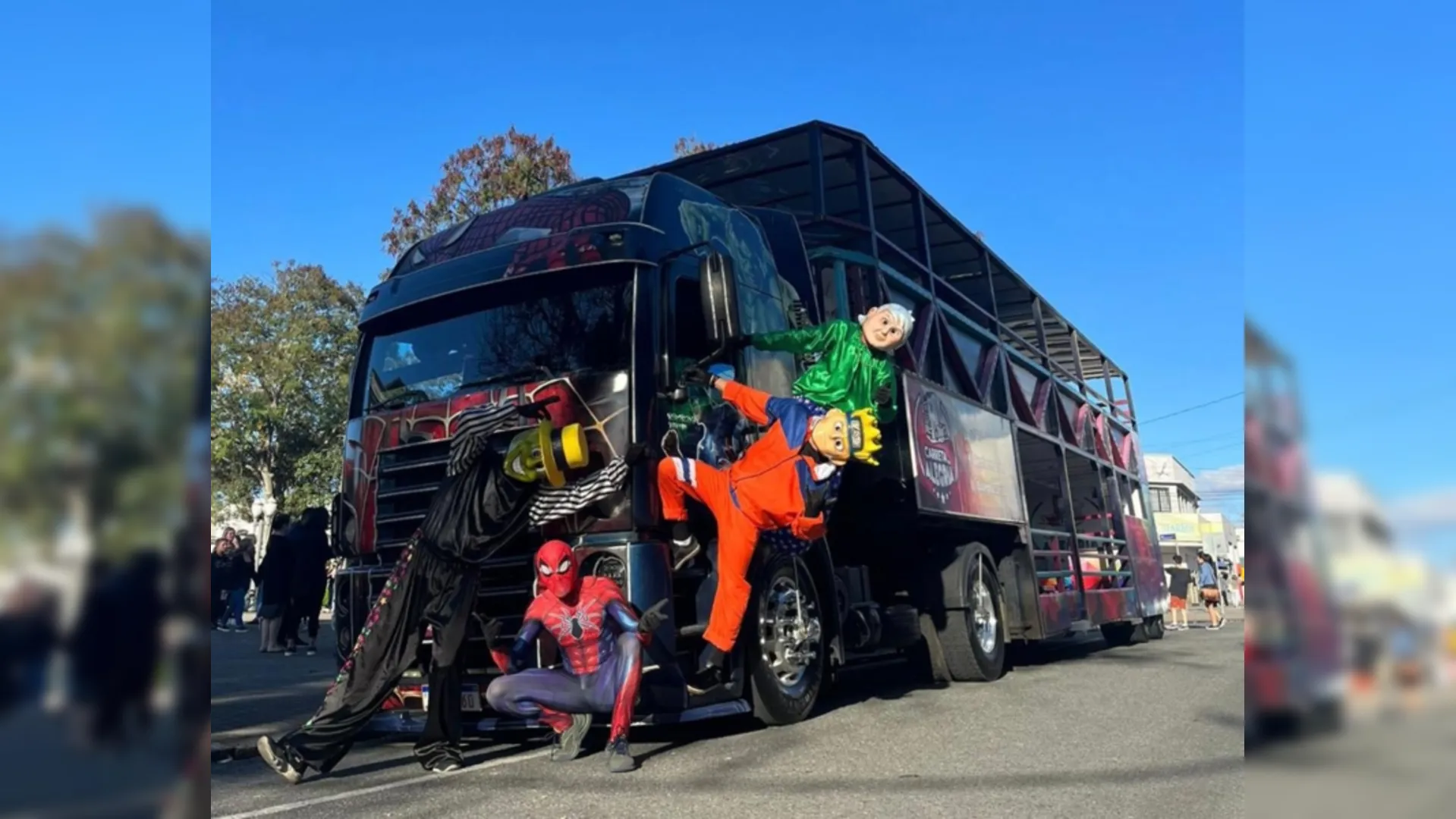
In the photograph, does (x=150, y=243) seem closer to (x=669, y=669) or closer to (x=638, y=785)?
(x=638, y=785)

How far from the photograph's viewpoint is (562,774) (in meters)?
4.93

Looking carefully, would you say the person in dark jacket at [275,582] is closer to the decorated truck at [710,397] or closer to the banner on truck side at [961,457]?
the decorated truck at [710,397]

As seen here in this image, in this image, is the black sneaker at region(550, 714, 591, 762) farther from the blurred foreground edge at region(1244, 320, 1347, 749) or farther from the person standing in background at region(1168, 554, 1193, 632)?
the person standing in background at region(1168, 554, 1193, 632)

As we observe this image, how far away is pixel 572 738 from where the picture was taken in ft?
17.3

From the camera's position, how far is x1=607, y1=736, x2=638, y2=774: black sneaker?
4863mm

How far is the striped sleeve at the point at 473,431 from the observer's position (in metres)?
5.24

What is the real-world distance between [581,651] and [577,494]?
0.79 m

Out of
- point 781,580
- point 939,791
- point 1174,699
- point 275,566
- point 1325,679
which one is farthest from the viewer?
point 275,566

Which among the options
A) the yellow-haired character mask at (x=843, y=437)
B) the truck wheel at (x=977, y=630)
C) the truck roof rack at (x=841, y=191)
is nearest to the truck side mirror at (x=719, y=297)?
the yellow-haired character mask at (x=843, y=437)

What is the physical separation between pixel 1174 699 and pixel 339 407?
17945mm

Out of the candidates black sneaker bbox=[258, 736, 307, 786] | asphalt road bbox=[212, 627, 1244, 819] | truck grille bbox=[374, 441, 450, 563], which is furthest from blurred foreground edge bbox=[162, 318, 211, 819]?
truck grille bbox=[374, 441, 450, 563]

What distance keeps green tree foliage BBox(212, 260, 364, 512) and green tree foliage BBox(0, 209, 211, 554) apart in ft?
66.4

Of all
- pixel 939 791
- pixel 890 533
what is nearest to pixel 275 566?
pixel 890 533

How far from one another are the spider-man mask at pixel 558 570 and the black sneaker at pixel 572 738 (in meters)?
0.71
